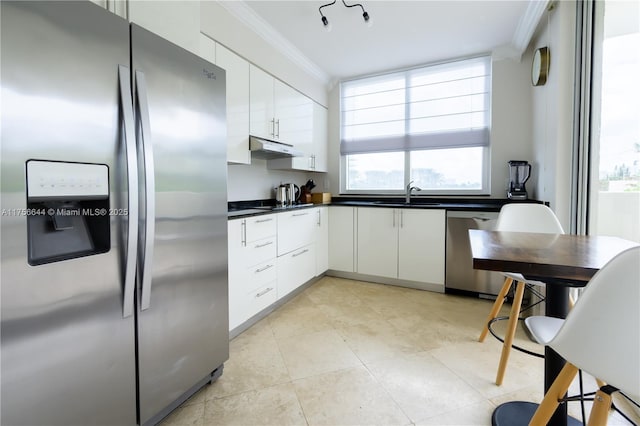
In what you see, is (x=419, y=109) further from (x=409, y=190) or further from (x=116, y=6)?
(x=116, y=6)

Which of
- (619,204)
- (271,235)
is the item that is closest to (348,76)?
(271,235)

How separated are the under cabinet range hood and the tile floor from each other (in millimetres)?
1439

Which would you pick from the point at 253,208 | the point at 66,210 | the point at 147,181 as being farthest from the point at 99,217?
the point at 253,208

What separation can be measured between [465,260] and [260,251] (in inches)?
78.4

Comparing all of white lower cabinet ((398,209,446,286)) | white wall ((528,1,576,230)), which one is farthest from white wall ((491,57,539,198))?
white lower cabinet ((398,209,446,286))

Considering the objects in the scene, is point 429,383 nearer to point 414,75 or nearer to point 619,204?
point 619,204

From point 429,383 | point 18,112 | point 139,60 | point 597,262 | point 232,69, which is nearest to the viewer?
point 18,112

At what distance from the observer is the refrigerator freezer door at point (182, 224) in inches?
48.7

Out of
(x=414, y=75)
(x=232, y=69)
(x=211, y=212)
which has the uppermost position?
(x=414, y=75)

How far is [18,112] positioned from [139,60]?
18.9 inches

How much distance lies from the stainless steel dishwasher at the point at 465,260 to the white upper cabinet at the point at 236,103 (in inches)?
81.4

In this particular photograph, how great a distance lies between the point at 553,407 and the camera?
0.93 meters

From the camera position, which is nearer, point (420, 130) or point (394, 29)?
point (394, 29)

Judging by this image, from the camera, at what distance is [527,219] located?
6.35 ft
